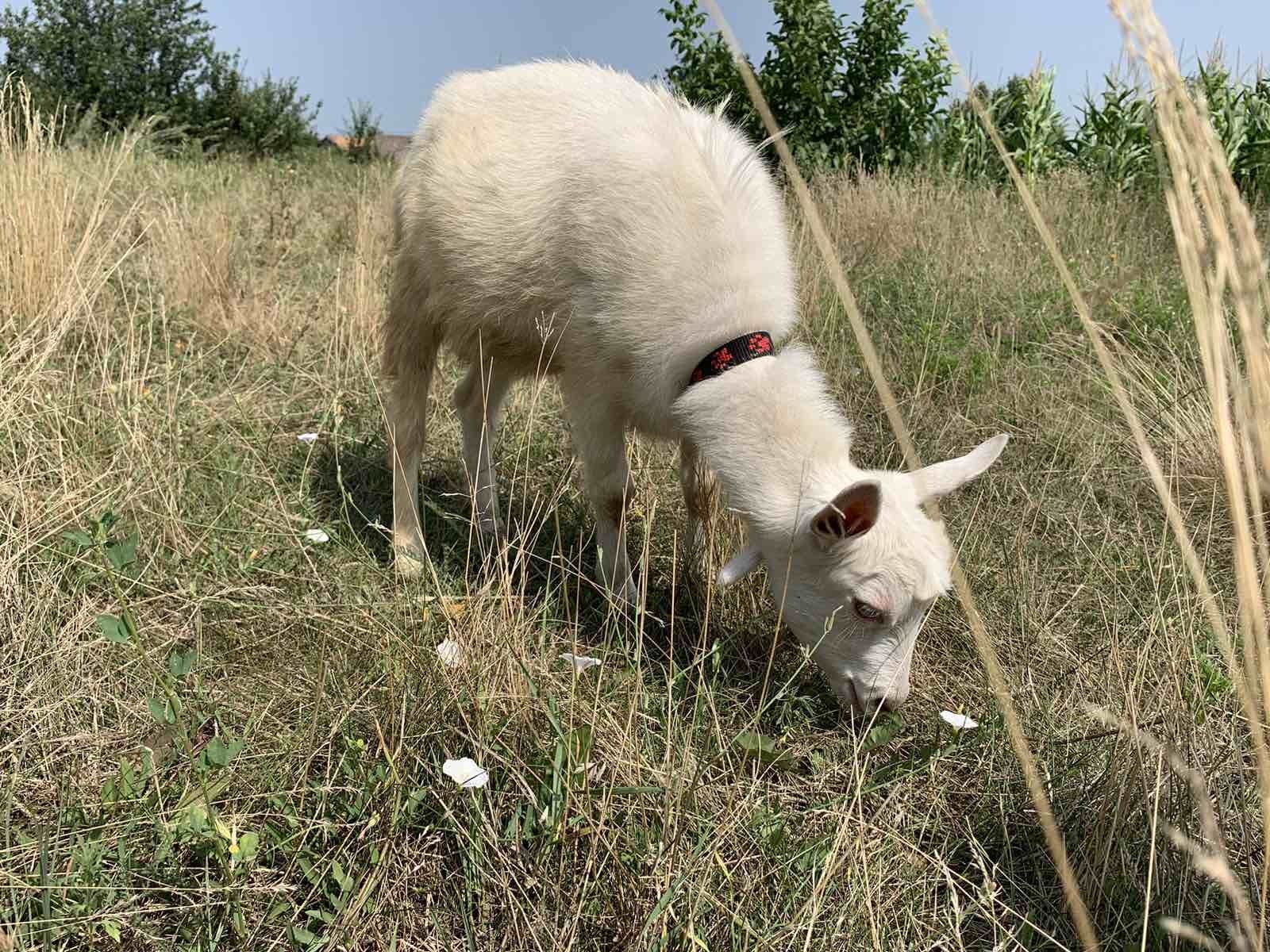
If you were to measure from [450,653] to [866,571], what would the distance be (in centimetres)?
114

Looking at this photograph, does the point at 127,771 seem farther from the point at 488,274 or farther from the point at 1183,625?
the point at 1183,625

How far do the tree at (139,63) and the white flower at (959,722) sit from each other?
102 ft

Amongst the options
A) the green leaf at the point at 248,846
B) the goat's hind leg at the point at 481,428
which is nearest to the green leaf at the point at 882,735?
the green leaf at the point at 248,846

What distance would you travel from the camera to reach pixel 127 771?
2.27 meters

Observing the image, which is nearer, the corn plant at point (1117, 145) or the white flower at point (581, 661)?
the white flower at point (581, 661)

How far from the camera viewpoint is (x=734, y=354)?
2977 millimetres

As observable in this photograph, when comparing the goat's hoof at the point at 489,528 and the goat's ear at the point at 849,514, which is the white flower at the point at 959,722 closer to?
the goat's ear at the point at 849,514

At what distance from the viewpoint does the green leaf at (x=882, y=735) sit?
2609 mm

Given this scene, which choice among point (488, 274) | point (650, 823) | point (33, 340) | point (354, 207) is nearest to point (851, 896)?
point (650, 823)

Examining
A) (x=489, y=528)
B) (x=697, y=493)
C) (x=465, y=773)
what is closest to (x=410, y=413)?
(x=489, y=528)

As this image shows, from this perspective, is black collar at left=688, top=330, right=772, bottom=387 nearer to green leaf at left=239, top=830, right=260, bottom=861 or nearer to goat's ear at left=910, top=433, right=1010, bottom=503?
Result: goat's ear at left=910, top=433, right=1010, bottom=503

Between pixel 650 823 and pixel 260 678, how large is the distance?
123 centimetres

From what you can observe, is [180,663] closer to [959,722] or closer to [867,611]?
[867,611]

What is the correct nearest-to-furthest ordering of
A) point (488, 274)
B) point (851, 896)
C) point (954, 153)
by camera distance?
point (851, 896)
point (488, 274)
point (954, 153)
